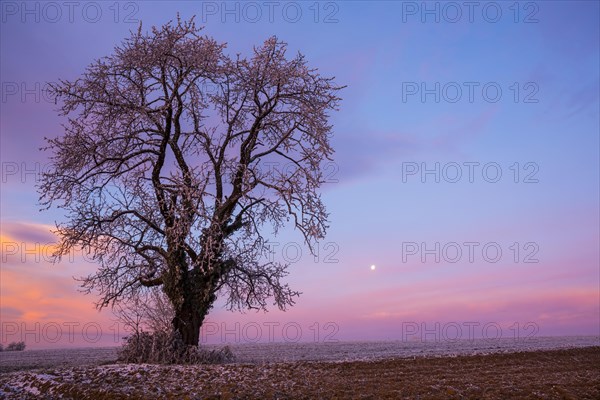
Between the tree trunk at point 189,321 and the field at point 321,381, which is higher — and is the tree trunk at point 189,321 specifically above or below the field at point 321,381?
above

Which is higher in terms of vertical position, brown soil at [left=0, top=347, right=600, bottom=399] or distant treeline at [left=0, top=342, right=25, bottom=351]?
brown soil at [left=0, top=347, right=600, bottom=399]

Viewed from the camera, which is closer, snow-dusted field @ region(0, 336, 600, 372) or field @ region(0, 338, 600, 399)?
field @ region(0, 338, 600, 399)

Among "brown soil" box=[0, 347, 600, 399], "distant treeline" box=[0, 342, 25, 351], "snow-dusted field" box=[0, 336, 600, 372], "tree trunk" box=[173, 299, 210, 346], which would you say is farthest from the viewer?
"distant treeline" box=[0, 342, 25, 351]

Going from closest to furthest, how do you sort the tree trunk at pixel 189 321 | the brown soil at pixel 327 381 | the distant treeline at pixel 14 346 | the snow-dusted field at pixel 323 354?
1. the brown soil at pixel 327 381
2. the tree trunk at pixel 189 321
3. the snow-dusted field at pixel 323 354
4. the distant treeline at pixel 14 346

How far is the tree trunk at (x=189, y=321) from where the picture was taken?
23609mm

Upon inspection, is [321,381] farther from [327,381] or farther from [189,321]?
[189,321]

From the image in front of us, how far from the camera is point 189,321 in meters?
23.8

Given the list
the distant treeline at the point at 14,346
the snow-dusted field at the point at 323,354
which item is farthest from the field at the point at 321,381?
the distant treeline at the point at 14,346

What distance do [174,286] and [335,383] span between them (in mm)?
9037

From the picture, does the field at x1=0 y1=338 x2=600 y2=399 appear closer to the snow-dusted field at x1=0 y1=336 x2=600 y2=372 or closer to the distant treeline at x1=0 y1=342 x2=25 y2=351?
the snow-dusted field at x1=0 y1=336 x2=600 y2=372

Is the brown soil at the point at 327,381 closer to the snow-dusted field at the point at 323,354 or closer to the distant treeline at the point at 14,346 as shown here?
the snow-dusted field at the point at 323,354

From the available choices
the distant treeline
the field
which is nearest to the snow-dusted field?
the field

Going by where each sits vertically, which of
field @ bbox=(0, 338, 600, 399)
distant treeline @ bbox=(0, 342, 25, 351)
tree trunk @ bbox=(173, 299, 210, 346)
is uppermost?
tree trunk @ bbox=(173, 299, 210, 346)

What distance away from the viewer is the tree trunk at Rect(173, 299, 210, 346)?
23609mm
